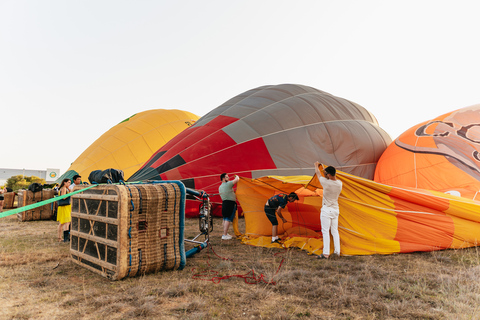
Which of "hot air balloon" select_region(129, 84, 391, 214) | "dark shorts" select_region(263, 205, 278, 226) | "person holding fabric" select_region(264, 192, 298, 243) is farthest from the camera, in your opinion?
"hot air balloon" select_region(129, 84, 391, 214)

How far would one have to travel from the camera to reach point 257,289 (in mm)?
3227

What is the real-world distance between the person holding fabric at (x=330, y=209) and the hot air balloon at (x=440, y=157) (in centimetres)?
343

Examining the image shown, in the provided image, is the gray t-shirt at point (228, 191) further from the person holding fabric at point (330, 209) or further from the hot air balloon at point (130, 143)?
the hot air balloon at point (130, 143)

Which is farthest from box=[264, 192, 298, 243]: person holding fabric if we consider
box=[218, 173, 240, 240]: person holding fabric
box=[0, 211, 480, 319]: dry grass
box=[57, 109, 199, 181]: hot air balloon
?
box=[57, 109, 199, 181]: hot air balloon

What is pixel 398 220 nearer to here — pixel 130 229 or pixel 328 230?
pixel 328 230

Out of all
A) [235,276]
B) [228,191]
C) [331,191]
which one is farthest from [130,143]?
[235,276]

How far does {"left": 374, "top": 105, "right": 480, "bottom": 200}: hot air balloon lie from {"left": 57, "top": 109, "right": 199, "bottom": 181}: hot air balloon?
25.5 ft

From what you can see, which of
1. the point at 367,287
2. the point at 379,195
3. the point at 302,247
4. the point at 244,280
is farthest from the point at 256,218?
the point at 367,287

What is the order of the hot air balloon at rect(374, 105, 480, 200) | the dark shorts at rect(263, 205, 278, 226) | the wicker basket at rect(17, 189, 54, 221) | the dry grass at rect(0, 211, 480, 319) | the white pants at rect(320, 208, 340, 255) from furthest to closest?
1. the wicker basket at rect(17, 189, 54, 221)
2. the hot air balloon at rect(374, 105, 480, 200)
3. the dark shorts at rect(263, 205, 278, 226)
4. the white pants at rect(320, 208, 340, 255)
5. the dry grass at rect(0, 211, 480, 319)

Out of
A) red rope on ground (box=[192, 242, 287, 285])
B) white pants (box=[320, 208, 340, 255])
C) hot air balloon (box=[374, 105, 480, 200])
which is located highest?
hot air balloon (box=[374, 105, 480, 200])

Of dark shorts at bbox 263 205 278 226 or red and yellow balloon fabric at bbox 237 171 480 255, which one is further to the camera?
dark shorts at bbox 263 205 278 226

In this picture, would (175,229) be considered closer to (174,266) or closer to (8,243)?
(174,266)

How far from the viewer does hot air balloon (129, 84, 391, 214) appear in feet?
25.3

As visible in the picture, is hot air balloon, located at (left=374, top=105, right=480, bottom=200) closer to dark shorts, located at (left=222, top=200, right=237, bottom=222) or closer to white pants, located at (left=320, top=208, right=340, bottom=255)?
white pants, located at (left=320, top=208, right=340, bottom=255)
